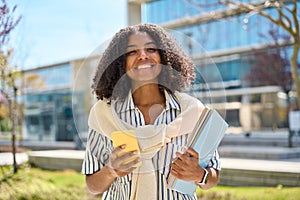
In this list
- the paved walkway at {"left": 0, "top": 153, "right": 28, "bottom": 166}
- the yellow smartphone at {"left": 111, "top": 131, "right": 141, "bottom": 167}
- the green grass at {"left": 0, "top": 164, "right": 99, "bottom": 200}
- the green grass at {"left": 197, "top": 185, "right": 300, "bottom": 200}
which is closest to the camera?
the yellow smartphone at {"left": 111, "top": 131, "right": 141, "bottom": 167}

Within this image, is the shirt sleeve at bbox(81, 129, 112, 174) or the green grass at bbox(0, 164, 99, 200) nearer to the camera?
the shirt sleeve at bbox(81, 129, 112, 174)

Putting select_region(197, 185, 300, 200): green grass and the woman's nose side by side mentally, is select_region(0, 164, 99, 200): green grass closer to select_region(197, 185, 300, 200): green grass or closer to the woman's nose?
select_region(197, 185, 300, 200): green grass

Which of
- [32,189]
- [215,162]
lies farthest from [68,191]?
[215,162]

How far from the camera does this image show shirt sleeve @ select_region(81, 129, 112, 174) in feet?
4.26

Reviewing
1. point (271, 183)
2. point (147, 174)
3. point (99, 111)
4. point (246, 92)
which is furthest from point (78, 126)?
point (246, 92)

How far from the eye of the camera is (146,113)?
1334 millimetres

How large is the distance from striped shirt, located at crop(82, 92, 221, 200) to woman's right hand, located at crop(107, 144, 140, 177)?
3.4 inches

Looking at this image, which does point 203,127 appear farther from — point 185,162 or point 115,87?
point 115,87

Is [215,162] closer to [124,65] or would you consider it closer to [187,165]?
[187,165]

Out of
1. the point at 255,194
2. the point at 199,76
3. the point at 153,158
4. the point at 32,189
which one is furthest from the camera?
the point at 255,194

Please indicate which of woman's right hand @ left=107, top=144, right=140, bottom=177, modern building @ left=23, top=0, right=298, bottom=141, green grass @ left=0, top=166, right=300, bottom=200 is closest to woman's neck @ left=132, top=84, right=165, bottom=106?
modern building @ left=23, top=0, right=298, bottom=141

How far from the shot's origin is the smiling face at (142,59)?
4.11 ft

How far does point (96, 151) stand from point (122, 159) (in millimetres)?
203

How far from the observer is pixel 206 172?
1292 mm
